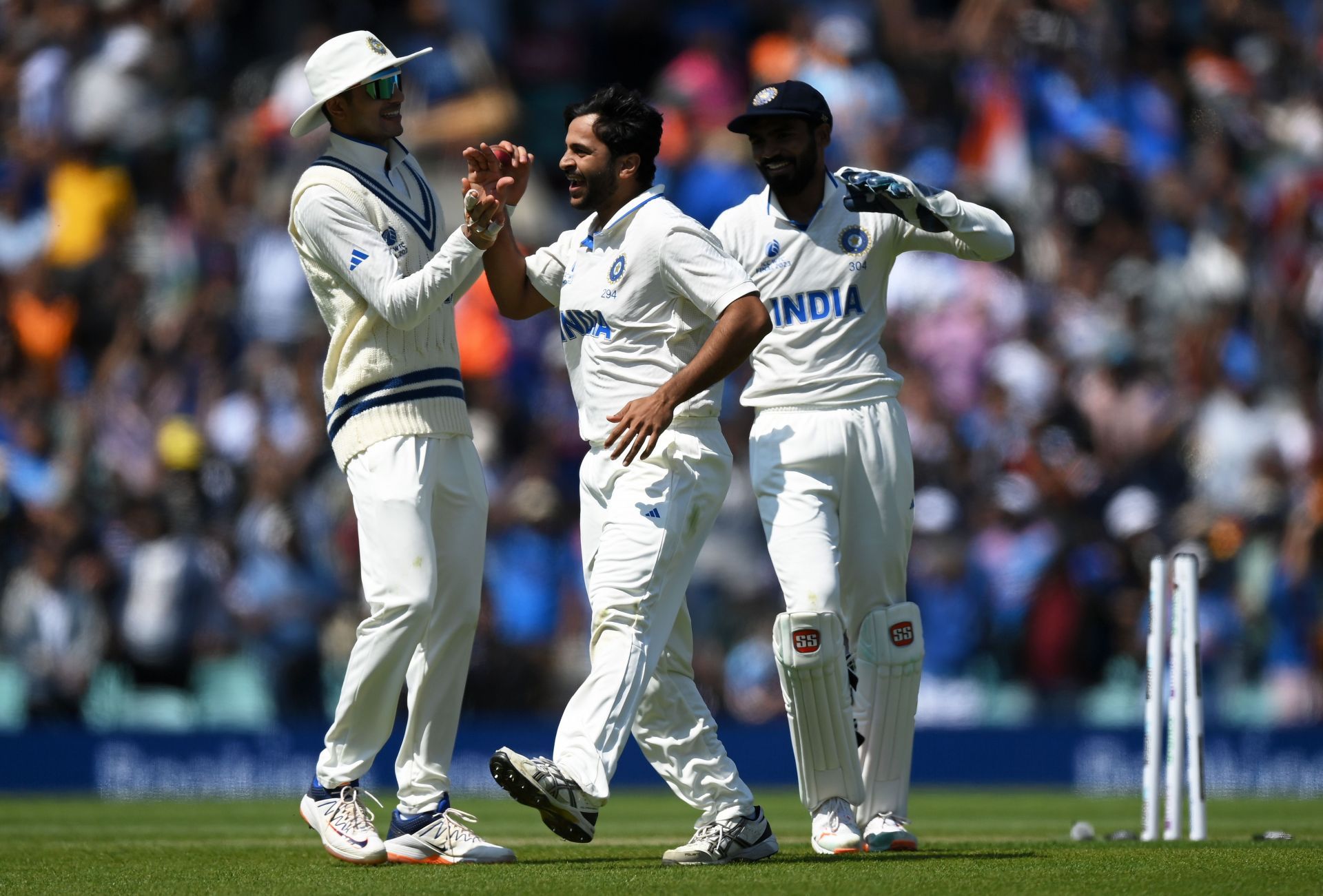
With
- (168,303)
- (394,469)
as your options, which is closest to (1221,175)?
(168,303)

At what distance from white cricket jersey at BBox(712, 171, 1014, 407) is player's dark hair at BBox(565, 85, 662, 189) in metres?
0.89

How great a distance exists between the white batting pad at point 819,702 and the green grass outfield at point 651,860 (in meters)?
0.27

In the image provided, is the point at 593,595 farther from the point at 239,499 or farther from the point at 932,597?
the point at 239,499

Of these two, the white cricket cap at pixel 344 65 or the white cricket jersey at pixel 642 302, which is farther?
the white cricket cap at pixel 344 65

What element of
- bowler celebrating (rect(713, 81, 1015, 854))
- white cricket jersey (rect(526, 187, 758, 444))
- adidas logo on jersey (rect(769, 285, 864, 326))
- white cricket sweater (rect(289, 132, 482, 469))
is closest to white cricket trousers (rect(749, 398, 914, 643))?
bowler celebrating (rect(713, 81, 1015, 854))

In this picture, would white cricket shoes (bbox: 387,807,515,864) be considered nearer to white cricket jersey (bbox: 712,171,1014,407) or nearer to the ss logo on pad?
the ss logo on pad

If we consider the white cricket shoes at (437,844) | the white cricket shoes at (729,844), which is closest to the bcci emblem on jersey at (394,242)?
the white cricket shoes at (437,844)

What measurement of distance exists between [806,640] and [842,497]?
0.60 meters

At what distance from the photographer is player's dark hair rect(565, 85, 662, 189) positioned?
6043 millimetres

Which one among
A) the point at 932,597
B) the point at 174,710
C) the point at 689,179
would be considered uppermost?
the point at 689,179

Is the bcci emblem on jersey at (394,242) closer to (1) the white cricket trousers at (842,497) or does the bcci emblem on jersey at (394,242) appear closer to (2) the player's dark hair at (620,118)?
(2) the player's dark hair at (620,118)

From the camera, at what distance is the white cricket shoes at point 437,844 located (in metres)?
6.20

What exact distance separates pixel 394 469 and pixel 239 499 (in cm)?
672

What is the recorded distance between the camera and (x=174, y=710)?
1198 centimetres
